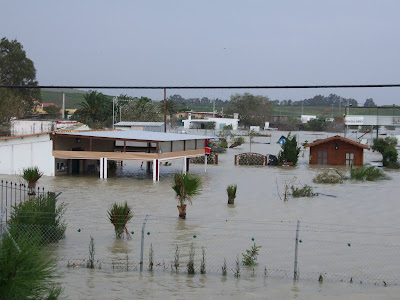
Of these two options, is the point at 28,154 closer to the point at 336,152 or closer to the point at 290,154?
the point at 290,154

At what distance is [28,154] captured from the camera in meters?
36.0

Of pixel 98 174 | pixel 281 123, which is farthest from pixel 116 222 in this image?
pixel 281 123

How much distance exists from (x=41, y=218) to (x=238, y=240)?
5618mm

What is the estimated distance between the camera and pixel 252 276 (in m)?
13.3

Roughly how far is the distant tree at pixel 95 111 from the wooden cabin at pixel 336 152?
113ft

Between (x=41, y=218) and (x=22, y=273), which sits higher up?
(x=22, y=273)

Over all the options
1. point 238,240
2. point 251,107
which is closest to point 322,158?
point 238,240

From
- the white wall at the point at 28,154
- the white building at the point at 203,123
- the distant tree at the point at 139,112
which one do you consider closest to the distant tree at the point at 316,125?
the white building at the point at 203,123

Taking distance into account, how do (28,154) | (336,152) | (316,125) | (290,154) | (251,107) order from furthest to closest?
1. (251,107)
2. (316,125)
3. (336,152)
4. (290,154)
5. (28,154)

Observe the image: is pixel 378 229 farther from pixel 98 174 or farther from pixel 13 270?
pixel 98 174

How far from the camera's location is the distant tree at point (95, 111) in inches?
3095

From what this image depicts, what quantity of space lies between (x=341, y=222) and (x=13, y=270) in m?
15.7

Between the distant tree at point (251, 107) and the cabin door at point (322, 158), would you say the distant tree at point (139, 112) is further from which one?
the distant tree at point (251, 107)

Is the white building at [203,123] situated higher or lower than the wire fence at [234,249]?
higher
